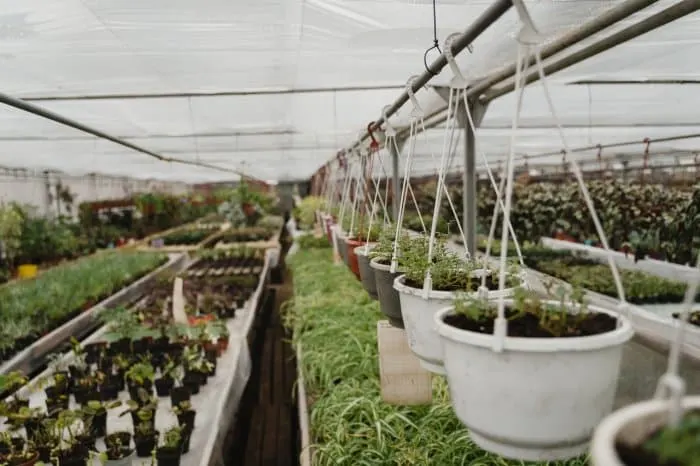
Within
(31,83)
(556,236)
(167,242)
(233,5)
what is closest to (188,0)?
(233,5)

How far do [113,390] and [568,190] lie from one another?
5755 millimetres

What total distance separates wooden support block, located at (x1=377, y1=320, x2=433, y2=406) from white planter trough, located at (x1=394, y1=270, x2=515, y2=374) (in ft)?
2.75

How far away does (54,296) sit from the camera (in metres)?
7.00

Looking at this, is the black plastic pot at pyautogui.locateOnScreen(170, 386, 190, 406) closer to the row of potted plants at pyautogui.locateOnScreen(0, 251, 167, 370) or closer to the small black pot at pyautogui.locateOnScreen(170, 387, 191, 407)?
the small black pot at pyautogui.locateOnScreen(170, 387, 191, 407)

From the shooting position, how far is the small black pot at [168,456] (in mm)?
3125

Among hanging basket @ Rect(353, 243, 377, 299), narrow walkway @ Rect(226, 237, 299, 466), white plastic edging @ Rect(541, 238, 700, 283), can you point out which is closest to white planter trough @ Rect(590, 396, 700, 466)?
hanging basket @ Rect(353, 243, 377, 299)

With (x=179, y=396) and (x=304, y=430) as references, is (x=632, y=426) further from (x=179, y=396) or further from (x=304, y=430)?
(x=179, y=396)

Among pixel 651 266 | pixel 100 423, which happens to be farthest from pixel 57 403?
pixel 651 266

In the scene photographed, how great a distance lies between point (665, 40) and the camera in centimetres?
314

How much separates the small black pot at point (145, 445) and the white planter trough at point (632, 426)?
304 centimetres

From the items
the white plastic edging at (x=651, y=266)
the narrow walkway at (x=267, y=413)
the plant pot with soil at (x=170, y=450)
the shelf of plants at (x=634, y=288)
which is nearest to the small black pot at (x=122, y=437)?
the plant pot with soil at (x=170, y=450)

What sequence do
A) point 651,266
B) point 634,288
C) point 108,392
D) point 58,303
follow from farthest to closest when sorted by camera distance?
point 651,266
point 58,303
point 634,288
point 108,392

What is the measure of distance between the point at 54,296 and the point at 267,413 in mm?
3046

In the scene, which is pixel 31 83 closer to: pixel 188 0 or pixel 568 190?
pixel 188 0
